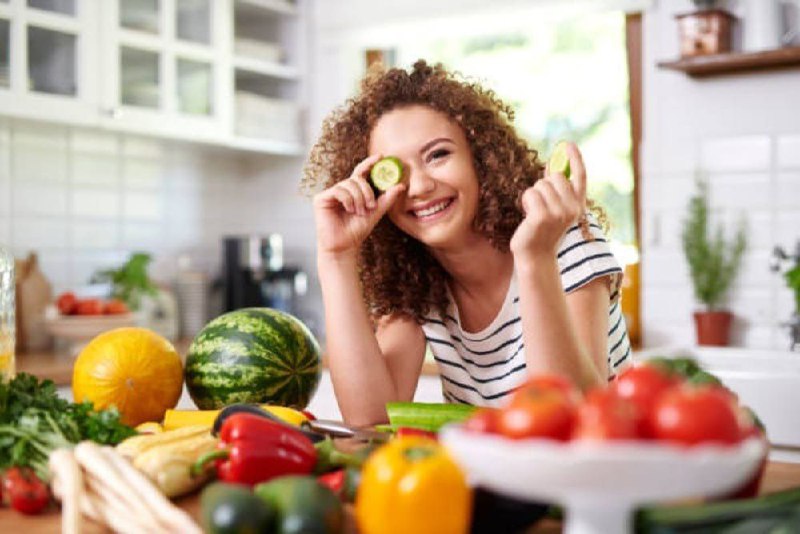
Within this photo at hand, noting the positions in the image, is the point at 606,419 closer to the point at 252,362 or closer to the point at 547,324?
the point at 547,324

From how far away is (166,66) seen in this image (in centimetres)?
339

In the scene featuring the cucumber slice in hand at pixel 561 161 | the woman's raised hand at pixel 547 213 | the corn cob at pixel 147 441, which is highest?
the cucumber slice in hand at pixel 561 161

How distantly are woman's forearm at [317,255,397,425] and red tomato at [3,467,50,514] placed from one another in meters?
0.67

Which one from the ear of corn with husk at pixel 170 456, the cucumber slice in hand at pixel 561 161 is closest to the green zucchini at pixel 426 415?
the ear of corn with husk at pixel 170 456

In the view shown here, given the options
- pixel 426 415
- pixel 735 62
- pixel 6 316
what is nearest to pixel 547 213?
pixel 426 415

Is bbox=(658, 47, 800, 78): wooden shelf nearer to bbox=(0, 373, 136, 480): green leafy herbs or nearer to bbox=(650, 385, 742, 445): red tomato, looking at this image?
bbox=(0, 373, 136, 480): green leafy herbs

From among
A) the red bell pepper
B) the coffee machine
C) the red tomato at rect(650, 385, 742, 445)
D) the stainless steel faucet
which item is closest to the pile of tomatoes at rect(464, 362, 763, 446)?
the red tomato at rect(650, 385, 742, 445)

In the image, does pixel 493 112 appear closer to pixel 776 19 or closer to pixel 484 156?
pixel 484 156

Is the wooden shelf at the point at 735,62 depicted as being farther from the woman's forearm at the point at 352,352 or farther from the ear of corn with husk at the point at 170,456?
the ear of corn with husk at the point at 170,456

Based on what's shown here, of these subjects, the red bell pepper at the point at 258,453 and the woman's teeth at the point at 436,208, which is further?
the woman's teeth at the point at 436,208

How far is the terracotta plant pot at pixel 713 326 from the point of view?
3.11 meters

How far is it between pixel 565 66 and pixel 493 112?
202cm

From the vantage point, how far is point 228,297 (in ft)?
12.6

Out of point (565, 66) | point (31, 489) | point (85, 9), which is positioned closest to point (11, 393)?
point (31, 489)
